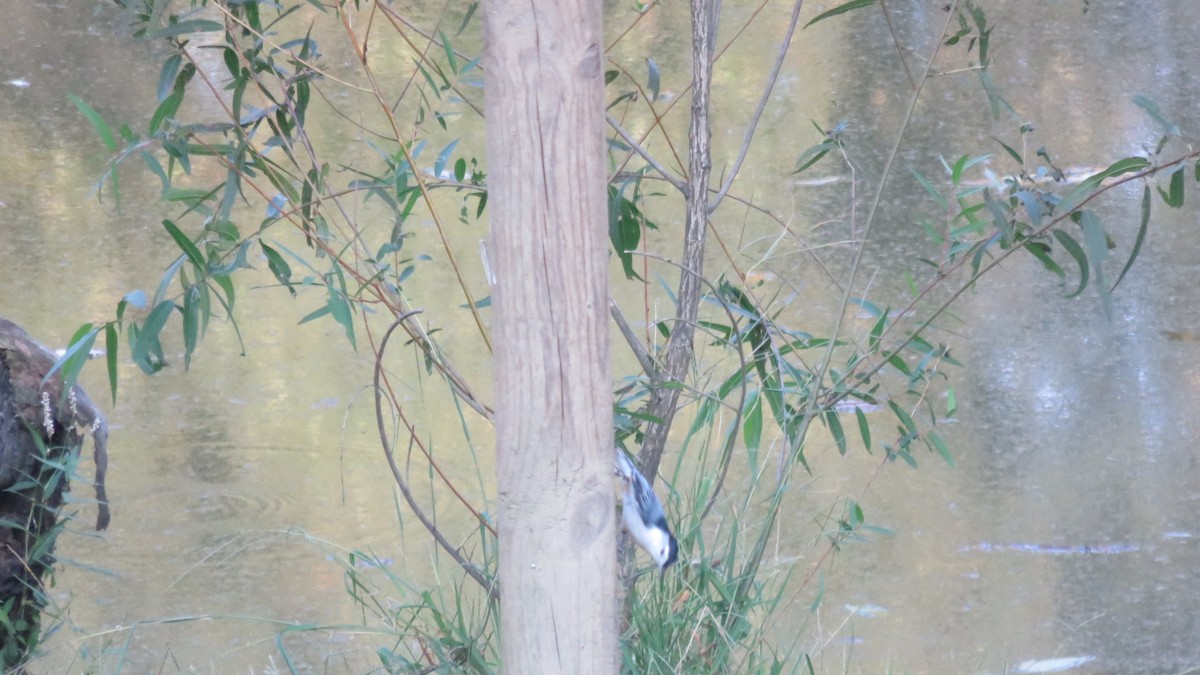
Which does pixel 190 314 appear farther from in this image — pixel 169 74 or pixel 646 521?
pixel 646 521

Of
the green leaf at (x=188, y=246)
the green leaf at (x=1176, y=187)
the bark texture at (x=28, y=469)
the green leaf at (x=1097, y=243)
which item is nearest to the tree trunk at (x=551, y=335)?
the green leaf at (x=188, y=246)

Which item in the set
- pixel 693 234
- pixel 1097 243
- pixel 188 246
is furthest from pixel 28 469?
pixel 1097 243

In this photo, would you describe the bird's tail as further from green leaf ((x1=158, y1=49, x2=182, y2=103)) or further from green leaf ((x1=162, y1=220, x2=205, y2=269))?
green leaf ((x1=158, y1=49, x2=182, y2=103))

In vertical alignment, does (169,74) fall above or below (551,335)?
above

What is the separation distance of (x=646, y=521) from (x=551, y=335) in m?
0.66

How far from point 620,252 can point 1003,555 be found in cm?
145

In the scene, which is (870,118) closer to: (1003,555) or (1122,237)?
(1122,237)

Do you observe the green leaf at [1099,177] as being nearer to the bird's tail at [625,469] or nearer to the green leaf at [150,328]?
the bird's tail at [625,469]

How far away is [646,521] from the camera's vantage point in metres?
1.78

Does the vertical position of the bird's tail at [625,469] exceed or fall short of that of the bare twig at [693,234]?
it falls short

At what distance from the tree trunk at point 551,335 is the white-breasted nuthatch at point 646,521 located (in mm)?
488

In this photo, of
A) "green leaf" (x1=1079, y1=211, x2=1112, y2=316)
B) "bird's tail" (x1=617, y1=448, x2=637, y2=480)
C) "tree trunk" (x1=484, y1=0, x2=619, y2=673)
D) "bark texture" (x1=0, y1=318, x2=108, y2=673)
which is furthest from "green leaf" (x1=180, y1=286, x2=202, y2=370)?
"green leaf" (x1=1079, y1=211, x2=1112, y2=316)

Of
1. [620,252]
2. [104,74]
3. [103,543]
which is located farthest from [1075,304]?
[104,74]

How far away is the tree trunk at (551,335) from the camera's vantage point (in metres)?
1.15
